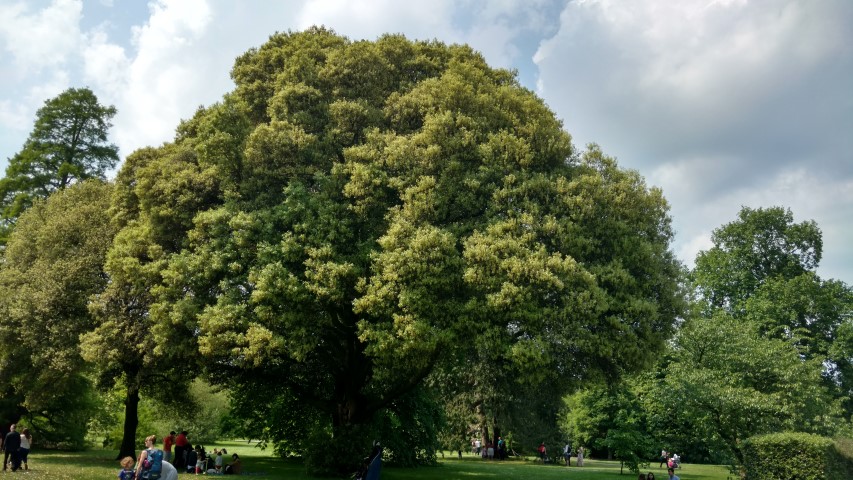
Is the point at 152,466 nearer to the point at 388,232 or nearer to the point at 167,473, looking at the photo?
the point at 167,473

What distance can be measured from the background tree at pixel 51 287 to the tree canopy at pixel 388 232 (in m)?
3.67

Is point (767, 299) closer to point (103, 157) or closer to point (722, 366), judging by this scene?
point (722, 366)

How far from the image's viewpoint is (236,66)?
2623 centimetres

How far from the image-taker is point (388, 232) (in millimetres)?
19469

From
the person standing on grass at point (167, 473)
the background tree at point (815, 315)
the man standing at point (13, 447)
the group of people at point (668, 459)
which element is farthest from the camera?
the background tree at point (815, 315)

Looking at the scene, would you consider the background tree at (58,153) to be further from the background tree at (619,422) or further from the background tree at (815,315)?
the background tree at (815,315)

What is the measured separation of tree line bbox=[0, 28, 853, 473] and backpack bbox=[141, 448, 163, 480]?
23.6 feet

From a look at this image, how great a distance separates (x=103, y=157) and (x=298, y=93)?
2541cm

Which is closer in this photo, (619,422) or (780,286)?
(619,422)

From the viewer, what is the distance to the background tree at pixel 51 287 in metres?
25.7

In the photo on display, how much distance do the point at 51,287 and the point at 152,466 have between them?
61.1 ft

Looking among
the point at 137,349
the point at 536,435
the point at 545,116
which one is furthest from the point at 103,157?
the point at 536,435

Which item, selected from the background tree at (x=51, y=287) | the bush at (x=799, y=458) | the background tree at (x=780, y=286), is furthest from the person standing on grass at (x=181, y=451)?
the background tree at (x=780, y=286)

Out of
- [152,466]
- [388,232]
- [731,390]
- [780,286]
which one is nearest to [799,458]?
[731,390]
